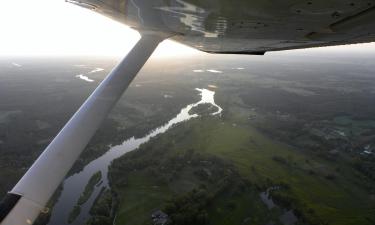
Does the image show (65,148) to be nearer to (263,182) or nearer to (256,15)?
(256,15)

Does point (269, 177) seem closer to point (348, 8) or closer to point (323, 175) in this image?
point (323, 175)

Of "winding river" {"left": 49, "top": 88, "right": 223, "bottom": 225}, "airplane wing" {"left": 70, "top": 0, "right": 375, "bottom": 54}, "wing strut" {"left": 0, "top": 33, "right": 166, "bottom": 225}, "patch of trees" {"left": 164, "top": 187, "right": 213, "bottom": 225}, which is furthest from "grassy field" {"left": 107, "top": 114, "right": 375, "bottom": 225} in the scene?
"airplane wing" {"left": 70, "top": 0, "right": 375, "bottom": 54}

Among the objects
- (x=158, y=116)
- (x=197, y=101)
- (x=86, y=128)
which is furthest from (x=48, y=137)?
(x=86, y=128)

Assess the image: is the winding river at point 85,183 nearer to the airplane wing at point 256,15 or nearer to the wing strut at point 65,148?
the wing strut at point 65,148

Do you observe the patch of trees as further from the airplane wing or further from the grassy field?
the airplane wing

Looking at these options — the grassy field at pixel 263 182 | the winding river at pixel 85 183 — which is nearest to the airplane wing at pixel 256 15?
the winding river at pixel 85 183

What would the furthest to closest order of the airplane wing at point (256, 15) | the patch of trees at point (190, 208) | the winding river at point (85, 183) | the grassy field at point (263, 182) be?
the grassy field at point (263, 182) → the winding river at point (85, 183) → the patch of trees at point (190, 208) → the airplane wing at point (256, 15)

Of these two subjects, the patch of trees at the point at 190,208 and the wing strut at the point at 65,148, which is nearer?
the wing strut at the point at 65,148

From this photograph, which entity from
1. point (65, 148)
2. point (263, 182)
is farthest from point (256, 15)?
point (263, 182)
